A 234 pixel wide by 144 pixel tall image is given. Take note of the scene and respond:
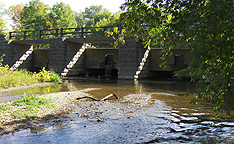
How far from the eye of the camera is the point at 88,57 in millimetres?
27812

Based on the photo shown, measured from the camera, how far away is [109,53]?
2727 cm

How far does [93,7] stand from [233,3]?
268ft

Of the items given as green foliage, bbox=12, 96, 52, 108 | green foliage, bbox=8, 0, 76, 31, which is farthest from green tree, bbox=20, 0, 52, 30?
green foliage, bbox=12, 96, 52, 108

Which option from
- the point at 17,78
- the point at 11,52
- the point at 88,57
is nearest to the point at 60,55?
the point at 88,57

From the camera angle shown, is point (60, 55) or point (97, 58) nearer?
point (60, 55)

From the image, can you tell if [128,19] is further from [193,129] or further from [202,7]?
[193,129]

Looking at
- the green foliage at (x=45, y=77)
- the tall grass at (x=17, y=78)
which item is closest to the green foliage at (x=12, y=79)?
the tall grass at (x=17, y=78)

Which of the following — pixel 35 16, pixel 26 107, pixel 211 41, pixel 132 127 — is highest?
pixel 35 16

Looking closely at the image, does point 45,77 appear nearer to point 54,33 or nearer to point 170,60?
point 170,60

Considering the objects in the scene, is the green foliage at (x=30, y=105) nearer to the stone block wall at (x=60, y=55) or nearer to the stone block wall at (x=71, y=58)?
the stone block wall at (x=60, y=55)

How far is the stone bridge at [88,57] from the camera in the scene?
72.5ft

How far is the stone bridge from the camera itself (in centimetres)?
2211

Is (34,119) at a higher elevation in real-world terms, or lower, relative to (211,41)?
lower

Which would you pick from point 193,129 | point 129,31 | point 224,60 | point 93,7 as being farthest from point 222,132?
point 93,7
